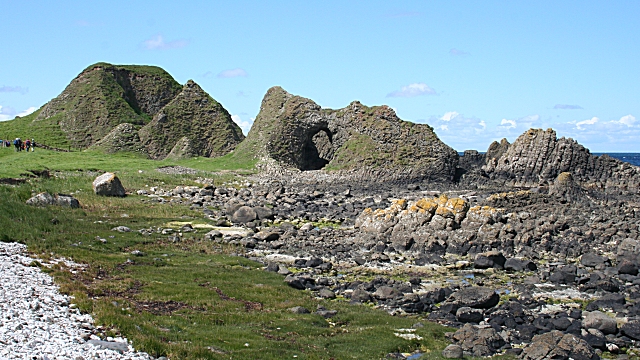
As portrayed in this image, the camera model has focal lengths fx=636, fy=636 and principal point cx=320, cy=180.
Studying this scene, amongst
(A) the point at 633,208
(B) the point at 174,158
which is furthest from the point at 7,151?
(A) the point at 633,208

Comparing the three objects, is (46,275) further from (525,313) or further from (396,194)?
(396,194)

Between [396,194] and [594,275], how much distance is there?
1374 inches

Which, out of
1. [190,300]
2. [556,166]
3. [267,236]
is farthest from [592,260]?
[556,166]

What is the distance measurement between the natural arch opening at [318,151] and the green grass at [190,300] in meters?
52.6

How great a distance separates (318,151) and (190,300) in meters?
75.7

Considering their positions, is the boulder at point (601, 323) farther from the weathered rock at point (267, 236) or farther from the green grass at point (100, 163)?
the green grass at point (100, 163)

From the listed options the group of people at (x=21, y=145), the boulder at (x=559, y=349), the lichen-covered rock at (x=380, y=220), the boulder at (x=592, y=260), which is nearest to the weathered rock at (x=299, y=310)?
the boulder at (x=559, y=349)

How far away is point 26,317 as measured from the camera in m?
16.8

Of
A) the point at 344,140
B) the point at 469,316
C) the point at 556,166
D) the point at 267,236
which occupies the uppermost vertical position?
the point at 344,140

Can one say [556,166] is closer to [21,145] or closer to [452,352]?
[452,352]

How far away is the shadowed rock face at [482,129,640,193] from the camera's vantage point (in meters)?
74.9

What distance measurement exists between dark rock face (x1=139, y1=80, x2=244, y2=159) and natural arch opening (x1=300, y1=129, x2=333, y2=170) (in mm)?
17229

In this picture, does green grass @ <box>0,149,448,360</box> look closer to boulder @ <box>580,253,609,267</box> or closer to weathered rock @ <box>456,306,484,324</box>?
weathered rock @ <box>456,306,484,324</box>

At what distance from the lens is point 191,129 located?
108875mm
